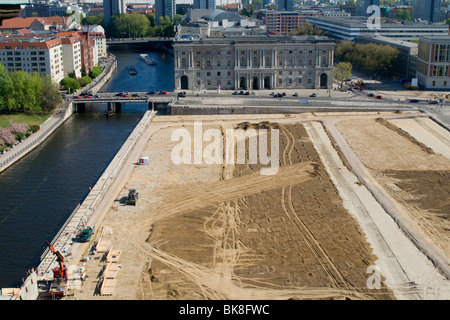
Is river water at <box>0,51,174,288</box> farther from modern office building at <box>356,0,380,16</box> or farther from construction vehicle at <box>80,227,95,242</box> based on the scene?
modern office building at <box>356,0,380,16</box>

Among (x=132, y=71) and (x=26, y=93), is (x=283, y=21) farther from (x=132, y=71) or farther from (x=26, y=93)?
(x=26, y=93)

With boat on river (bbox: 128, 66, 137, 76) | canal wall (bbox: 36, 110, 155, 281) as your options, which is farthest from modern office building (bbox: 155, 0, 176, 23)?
canal wall (bbox: 36, 110, 155, 281)

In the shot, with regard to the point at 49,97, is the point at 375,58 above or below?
above

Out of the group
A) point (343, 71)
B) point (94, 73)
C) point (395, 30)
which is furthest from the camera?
point (395, 30)

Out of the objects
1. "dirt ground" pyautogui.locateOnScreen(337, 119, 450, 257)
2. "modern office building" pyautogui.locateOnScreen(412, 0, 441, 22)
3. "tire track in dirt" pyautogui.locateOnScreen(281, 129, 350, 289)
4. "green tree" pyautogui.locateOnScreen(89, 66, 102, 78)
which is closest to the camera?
"tire track in dirt" pyautogui.locateOnScreen(281, 129, 350, 289)

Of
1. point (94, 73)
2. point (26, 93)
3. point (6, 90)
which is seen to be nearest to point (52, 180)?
point (26, 93)

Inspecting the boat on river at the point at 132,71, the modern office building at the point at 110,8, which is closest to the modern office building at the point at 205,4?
the modern office building at the point at 110,8
